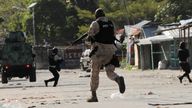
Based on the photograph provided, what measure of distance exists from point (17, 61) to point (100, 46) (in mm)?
17711

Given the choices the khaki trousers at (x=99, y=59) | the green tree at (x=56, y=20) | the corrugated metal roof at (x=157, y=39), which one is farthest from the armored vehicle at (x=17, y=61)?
the green tree at (x=56, y=20)

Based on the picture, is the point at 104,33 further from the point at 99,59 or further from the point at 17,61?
the point at 17,61

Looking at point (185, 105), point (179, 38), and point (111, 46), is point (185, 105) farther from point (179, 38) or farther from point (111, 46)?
point (179, 38)

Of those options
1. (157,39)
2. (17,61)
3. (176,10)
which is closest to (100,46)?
(17,61)

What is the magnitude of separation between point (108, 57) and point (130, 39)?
41580mm

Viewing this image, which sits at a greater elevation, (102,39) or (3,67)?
(102,39)

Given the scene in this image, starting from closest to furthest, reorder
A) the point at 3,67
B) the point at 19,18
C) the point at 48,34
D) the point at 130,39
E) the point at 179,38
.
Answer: the point at 3,67
the point at 179,38
the point at 130,39
the point at 48,34
the point at 19,18

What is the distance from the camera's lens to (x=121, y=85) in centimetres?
1280

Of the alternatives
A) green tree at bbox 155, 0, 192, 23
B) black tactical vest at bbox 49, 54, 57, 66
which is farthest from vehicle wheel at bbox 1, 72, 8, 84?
green tree at bbox 155, 0, 192, 23

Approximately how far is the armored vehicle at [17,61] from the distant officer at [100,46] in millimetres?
17086

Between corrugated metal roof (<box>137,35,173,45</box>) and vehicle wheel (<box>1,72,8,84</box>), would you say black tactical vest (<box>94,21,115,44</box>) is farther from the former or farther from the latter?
corrugated metal roof (<box>137,35,173,45</box>)

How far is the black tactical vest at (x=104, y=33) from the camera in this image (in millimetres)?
12805

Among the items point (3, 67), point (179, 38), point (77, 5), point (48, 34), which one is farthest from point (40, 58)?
point (3, 67)

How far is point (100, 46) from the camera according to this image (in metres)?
12.8
